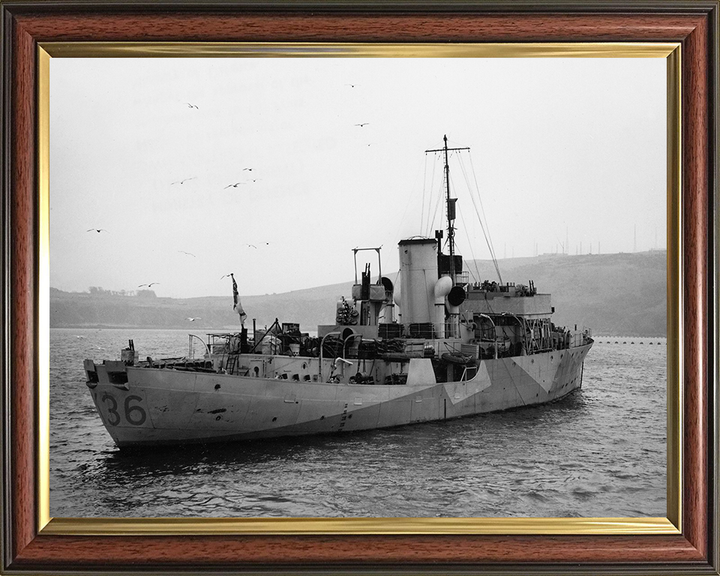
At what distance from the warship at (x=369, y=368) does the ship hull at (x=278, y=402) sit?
0.8 inches

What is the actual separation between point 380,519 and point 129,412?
19.9ft

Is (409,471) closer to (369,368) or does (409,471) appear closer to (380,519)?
(380,519)

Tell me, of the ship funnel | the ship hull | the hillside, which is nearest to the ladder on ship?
the ship hull

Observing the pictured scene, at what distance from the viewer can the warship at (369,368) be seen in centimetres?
889

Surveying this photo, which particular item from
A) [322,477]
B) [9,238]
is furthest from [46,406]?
[322,477]

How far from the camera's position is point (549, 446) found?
6.91m

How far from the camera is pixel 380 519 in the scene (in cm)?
395

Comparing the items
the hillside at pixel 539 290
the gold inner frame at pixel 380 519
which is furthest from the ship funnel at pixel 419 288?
the gold inner frame at pixel 380 519

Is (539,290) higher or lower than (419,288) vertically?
lower

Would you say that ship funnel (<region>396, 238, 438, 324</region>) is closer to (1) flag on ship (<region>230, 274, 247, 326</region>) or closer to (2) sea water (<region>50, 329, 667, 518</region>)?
(2) sea water (<region>50, 329, 667, 518</region>)

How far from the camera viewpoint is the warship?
889 centimetres

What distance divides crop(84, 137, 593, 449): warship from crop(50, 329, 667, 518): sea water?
745mm

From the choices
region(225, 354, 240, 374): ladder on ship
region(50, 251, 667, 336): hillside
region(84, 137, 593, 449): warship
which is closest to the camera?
region(50, 251, 667, 336): hillside

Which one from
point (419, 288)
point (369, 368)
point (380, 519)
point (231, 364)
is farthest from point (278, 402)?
point (380, 519)
